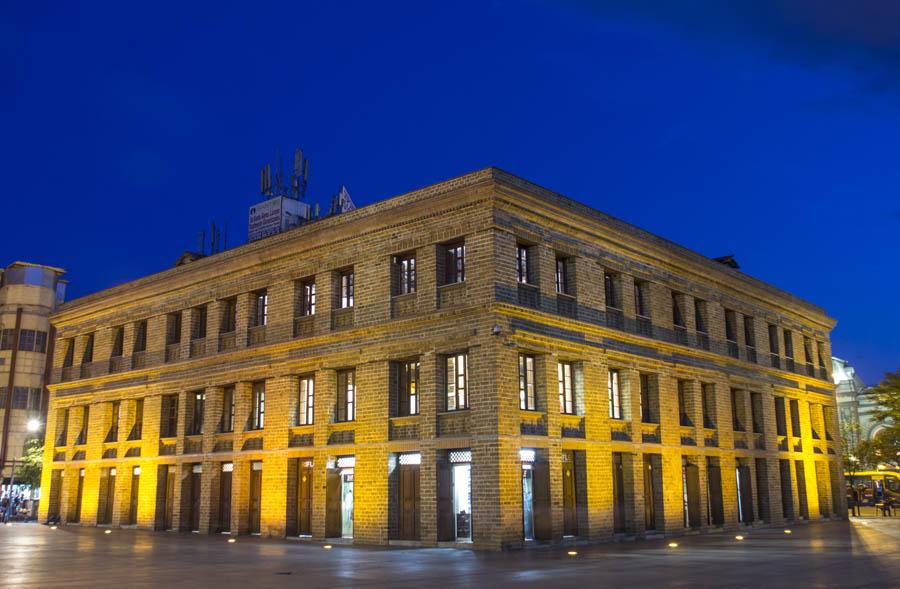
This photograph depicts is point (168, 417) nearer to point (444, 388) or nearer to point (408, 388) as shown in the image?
point (408, 388)

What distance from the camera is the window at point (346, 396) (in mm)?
28062

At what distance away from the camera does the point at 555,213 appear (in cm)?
2675

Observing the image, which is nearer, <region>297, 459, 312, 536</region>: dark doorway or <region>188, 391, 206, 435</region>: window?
<region>297, 459, 312, 536</region>: dark doorway

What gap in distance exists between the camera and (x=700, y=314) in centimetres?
3412

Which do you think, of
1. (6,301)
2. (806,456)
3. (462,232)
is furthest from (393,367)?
(6,301)

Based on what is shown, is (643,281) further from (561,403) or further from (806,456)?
(806,456)

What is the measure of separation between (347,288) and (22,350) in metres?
43.2

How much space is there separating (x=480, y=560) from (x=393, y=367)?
8192mm

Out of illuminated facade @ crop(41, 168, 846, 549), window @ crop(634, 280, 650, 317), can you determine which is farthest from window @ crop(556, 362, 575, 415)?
window @ crop(634, 280, 650, 317)

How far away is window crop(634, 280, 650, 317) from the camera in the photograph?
30734 mm

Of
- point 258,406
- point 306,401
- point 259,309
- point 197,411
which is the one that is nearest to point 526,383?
point 306,401

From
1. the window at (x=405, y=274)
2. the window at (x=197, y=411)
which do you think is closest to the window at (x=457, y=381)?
the window at (x=405, y=274)

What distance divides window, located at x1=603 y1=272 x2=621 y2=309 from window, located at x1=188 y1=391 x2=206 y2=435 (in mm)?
15650

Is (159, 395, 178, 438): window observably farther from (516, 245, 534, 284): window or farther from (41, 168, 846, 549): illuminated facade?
(516, 245, 534, 284): window
